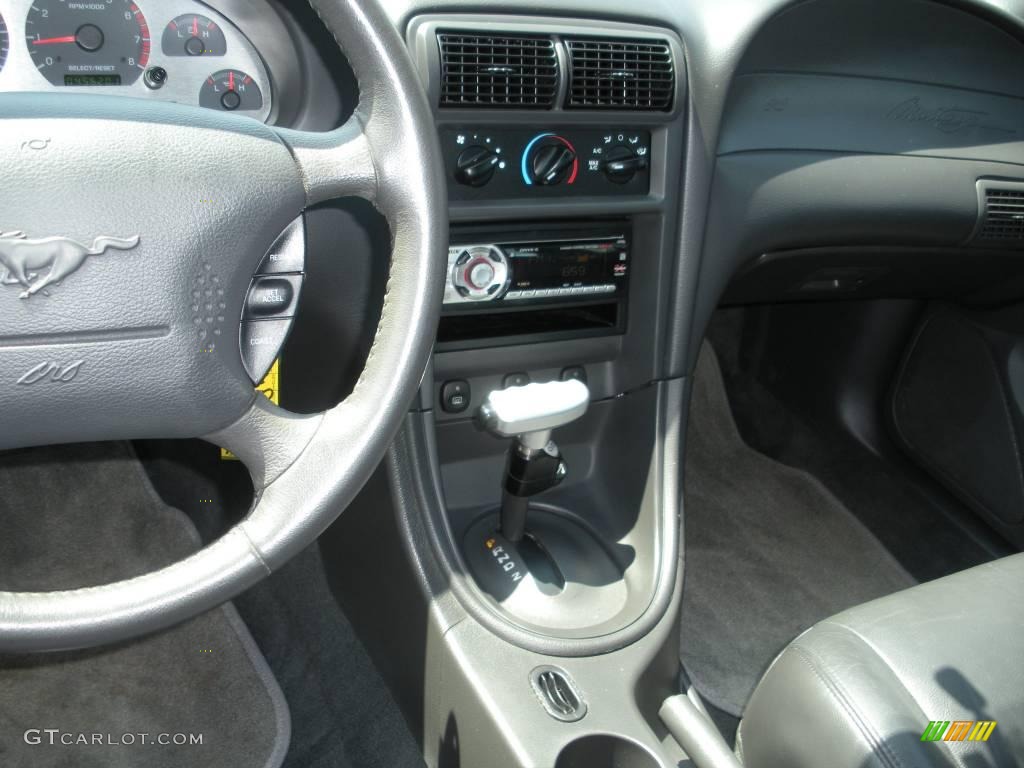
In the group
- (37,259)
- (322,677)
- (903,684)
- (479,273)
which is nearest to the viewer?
(37,259)

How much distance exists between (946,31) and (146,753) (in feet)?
5.86

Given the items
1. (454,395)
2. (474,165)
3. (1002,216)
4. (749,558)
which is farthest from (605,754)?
(1002,216)

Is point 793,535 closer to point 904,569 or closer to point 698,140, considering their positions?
point 904,569

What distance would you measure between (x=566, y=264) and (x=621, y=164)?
16 centimetres

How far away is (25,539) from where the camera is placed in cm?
171

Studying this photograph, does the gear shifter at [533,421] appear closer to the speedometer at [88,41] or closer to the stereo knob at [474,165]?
the stereo knob at [474,165]

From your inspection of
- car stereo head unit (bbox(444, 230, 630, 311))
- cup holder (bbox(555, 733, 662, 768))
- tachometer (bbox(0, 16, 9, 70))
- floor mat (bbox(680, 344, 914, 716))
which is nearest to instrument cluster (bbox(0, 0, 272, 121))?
tachometer (bbox(0, 16, 9, 70))

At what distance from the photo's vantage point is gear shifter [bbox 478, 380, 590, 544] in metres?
1.12

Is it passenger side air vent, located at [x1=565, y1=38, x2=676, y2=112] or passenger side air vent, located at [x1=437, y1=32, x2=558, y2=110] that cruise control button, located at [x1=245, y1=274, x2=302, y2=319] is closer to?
passenger side air vent, located at [x1=437, y1=32, x2=558, y2=110]

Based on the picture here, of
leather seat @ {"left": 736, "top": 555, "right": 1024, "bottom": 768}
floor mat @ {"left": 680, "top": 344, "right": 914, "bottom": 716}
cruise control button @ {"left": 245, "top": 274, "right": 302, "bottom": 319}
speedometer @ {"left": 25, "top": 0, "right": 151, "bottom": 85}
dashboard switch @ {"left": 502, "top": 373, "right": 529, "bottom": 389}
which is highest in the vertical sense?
speedometer @ {"left": 25, "top": 0, "right": 151, "bottom": 85}

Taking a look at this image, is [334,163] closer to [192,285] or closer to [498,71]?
[192,285]

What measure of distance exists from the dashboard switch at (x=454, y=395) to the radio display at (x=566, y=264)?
176 millimetres

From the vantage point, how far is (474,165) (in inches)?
46.2

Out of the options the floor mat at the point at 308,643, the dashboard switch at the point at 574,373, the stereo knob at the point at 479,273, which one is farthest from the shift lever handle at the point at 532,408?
the floor mat at the point at 308,643
